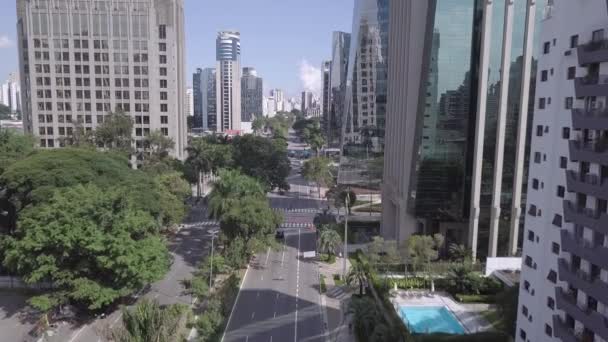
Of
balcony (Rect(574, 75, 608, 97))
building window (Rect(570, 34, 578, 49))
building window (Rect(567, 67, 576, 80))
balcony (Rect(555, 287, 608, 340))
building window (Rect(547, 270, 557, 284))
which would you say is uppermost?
building window (Rect(570, 34, 578, 49))

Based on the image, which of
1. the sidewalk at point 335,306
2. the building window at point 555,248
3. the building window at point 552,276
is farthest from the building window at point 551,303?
the sidewalk at point 335,306

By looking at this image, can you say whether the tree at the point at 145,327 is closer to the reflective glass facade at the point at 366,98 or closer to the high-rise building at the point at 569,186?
the high-rise building at the point at 569,186

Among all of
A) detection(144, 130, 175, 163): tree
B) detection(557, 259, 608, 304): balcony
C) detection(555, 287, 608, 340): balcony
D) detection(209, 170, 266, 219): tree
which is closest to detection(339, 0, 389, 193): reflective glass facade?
detection(209, 170, 266, 219): tree

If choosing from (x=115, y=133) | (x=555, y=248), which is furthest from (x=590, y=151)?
(x=115, y=133)

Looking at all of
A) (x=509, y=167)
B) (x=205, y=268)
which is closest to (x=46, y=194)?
(x=205, y=268)

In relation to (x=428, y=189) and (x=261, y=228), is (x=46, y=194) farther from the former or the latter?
(x=428, y=189)

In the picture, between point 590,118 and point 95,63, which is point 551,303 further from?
point 95,63

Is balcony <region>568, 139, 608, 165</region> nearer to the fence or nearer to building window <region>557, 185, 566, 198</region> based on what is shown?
building window <region>557, 185, 566, 198</region>
